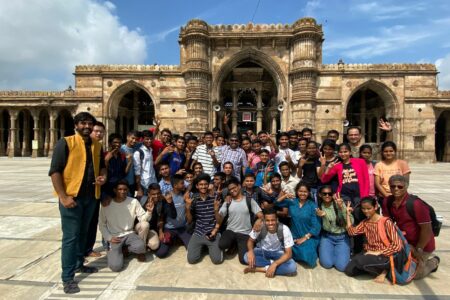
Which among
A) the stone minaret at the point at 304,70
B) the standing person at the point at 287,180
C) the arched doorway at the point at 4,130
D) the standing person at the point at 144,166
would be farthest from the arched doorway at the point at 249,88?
the arched doorway at the point at 4,130

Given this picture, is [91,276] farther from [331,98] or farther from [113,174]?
[331,98]

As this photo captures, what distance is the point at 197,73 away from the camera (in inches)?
905

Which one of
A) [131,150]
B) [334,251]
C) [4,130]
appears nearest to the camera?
[334,251]

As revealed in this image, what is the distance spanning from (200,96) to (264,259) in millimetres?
20146

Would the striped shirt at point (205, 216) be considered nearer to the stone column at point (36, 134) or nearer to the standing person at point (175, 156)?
the standing person at point (175, 156)

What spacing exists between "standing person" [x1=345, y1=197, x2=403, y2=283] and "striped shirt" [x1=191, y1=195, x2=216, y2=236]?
2280 millimetres

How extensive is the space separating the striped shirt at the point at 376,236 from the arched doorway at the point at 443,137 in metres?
31.7

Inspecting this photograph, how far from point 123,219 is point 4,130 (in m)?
36.9

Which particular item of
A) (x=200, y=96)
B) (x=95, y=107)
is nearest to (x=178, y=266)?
(x=200, y=96)

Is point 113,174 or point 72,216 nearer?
point 72,216

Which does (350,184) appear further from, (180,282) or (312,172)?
(180,282)

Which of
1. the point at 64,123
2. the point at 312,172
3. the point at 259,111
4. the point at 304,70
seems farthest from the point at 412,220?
the point at 64,123

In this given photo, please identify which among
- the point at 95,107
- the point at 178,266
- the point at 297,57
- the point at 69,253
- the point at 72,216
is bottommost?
the point at 178,266

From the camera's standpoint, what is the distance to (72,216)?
3678 millimetres
